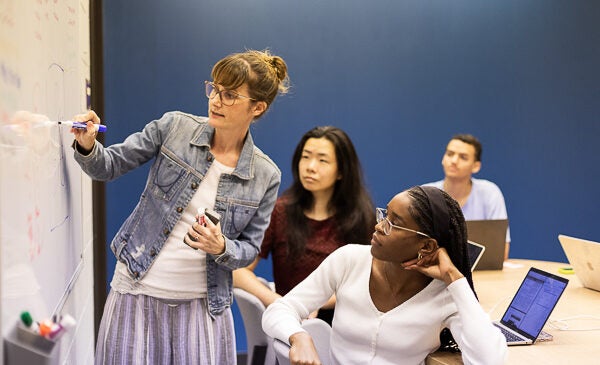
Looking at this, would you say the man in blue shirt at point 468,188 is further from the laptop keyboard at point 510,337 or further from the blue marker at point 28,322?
the blue marker at point 28,322

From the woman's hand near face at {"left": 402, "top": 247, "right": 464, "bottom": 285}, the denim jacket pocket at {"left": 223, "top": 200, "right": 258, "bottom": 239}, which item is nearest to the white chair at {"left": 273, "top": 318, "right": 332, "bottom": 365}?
the denim jacket pocket at {"left": 223, "top": 200, "right": 258, "bottom": 239}

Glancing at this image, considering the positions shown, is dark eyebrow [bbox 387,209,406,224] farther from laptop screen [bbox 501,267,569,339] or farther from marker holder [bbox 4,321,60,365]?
marker holder [bbox 4,321,60,365]

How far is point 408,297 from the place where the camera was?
234cm

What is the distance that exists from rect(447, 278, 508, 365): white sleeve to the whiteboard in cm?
114

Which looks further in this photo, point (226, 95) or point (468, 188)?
point (468, 188)

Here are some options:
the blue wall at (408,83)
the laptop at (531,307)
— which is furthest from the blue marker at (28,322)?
the blue wall at (408,83)

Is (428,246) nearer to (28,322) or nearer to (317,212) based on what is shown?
(28,322)

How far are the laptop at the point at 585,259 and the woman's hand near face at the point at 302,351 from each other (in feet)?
5.22

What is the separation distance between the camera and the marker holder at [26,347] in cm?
140

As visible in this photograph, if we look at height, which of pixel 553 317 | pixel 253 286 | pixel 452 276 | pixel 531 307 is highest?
pixel 452 276

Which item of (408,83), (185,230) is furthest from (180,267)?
(408,83)

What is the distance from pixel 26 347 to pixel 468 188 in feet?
11.9

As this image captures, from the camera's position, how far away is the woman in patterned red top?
3500mm

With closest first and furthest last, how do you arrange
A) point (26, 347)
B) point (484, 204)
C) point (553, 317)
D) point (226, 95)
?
point (26, 347), point (226, 95), point (553, 317), point (484, 204)
